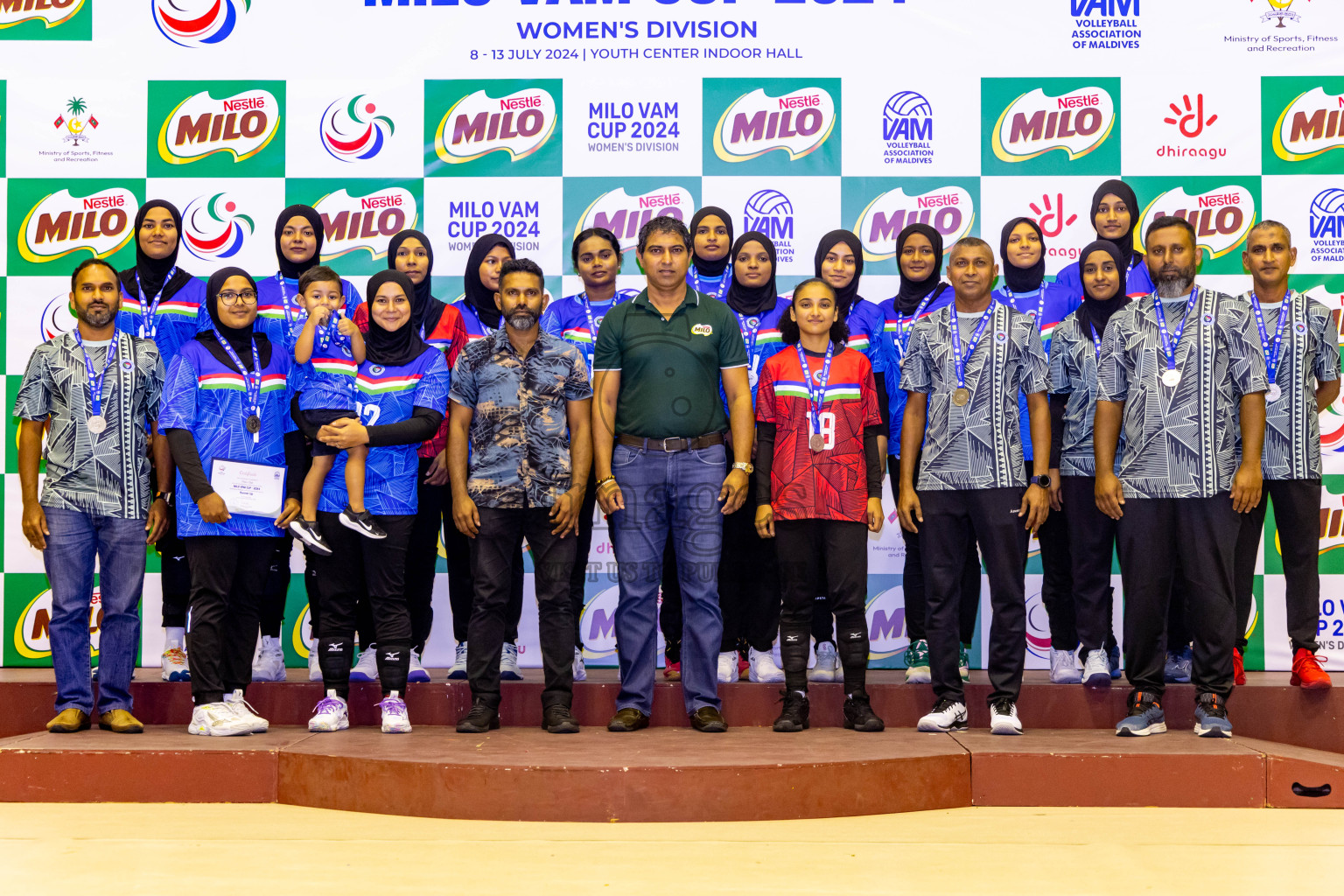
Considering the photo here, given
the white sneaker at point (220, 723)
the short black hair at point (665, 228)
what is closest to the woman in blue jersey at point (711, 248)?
the short black hair at point (665, 228)

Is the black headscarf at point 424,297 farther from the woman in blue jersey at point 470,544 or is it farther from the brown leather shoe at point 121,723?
the brown leather shoe at point 121,723

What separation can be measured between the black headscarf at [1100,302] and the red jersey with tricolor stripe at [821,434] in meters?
0.99

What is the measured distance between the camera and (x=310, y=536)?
383cm

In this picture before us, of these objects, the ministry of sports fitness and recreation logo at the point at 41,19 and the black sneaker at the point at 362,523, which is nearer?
the black sneaker at the point at 362,523

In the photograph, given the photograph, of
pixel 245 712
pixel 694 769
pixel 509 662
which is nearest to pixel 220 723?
pixel 245 712

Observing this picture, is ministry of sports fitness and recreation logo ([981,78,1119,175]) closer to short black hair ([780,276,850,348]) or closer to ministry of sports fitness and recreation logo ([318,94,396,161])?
short black hair ([780,276,850,348])

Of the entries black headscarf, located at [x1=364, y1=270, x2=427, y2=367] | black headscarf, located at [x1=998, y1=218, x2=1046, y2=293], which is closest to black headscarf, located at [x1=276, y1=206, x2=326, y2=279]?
black headscarf, located at [x1=364, y1=270, x2=427, y2=367]

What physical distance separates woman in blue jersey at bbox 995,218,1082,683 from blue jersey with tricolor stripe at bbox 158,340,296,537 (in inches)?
108

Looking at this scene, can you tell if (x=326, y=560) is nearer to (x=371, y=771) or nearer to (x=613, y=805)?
(x=371, y=771)

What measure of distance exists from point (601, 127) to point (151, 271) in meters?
2.04

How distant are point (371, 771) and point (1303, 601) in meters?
3.28

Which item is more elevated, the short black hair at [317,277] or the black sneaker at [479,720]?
the short black hair at [317,277]

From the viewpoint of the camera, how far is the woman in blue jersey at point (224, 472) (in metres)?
3.86

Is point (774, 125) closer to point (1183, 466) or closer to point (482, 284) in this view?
point (482, 284)
